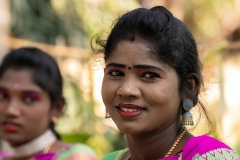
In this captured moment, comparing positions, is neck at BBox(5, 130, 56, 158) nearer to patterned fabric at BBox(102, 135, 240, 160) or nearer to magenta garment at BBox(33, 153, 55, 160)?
magenta garment at BBox(33, 153, 55, 160)

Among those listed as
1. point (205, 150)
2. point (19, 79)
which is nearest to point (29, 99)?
point (19, 79)

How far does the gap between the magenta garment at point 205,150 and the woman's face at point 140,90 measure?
0.19 meters

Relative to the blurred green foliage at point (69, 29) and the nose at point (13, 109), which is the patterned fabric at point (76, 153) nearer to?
the nose at point (13, 109)

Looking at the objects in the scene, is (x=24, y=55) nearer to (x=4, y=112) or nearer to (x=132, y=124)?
(x=4, y=112)

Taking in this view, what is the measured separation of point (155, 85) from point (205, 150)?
1.20 feet

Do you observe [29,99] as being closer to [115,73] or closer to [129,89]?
[115,73]

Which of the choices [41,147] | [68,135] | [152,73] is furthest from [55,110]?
[152,73]

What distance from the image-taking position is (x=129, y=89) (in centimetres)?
297

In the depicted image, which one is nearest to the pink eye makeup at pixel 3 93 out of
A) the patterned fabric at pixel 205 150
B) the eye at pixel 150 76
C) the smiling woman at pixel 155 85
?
the smiling woman at pixel 155 85

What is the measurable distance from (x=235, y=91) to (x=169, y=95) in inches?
210

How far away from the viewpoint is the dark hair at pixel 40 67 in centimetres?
414

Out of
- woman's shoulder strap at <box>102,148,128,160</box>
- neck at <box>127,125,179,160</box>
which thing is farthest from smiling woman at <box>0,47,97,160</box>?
neck at <box>127,125,179,160</box>

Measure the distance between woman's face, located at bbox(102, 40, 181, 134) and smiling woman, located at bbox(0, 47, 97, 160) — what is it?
958 mm

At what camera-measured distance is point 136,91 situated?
2.97 meters
